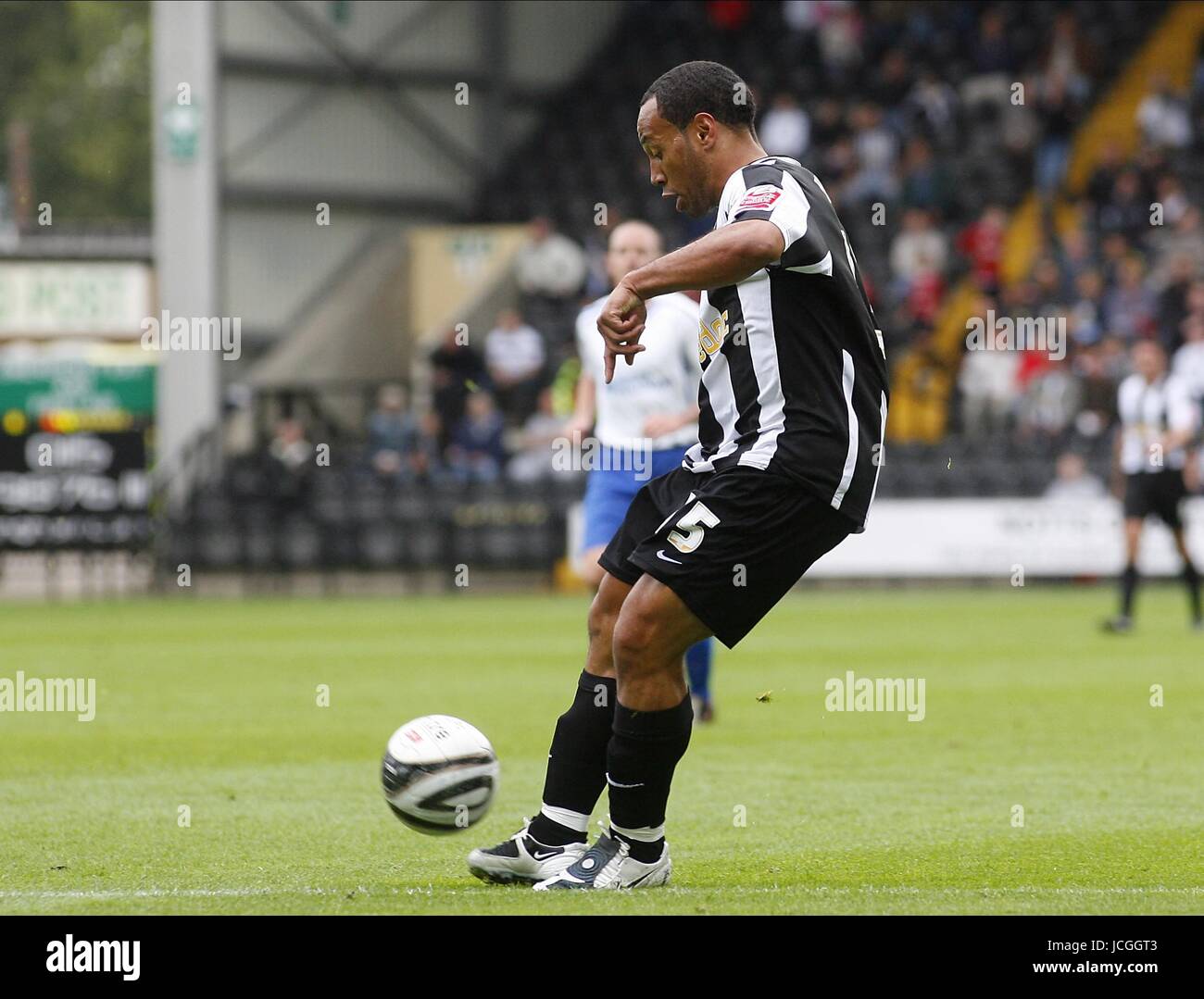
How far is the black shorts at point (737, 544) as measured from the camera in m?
5.36

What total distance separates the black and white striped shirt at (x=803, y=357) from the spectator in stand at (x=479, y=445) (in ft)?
61.4

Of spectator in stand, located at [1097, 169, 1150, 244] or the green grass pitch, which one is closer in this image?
the green grass pitch

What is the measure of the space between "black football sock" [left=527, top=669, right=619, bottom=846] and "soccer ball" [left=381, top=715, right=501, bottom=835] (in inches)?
9.1

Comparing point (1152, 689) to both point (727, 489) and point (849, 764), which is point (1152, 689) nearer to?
point (849, 764)

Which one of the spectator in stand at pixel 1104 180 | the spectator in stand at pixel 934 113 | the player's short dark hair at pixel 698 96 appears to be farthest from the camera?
the spectator in stand at pixel 934 113

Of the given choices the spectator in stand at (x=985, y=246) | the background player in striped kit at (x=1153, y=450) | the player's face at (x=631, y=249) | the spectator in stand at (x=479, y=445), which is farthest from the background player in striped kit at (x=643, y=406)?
the spectator in stand at (x=985, y=246)

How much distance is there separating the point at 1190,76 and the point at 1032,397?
8.13 m

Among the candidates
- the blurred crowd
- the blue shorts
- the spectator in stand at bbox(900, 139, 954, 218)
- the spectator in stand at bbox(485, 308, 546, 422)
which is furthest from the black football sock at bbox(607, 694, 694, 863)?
the spectator in stand at bbox(900, 139, 954, 218)

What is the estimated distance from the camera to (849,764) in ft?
29.5

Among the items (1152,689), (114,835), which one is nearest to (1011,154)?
(1152,689)

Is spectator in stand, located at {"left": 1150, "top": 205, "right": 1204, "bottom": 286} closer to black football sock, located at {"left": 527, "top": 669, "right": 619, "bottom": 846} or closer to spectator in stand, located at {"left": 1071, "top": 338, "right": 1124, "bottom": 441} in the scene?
spectator in stand, located at {"left": 1071, "top": 338, "right": 1124, "bottom": 441}

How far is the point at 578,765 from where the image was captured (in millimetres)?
5848

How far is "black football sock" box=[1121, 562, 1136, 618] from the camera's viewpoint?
16.1 metres

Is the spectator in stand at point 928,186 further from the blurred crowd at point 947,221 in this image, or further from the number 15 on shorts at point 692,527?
the number 15 on shorts at point 692,527
